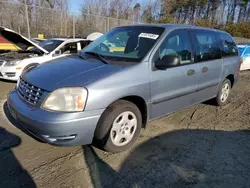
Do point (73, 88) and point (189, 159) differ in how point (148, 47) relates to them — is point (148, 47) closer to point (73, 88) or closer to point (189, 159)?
point (73, 88)

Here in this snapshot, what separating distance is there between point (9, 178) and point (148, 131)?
2.08 meters

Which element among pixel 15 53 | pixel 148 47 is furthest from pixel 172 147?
pixel 15 53

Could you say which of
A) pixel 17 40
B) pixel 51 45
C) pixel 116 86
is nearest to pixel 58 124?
pixel 116 86

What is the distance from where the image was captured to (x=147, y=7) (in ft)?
115

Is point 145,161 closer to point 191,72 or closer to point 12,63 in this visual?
point 191,72

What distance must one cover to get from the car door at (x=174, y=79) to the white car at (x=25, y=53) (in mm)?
3266

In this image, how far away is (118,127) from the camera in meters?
2.83

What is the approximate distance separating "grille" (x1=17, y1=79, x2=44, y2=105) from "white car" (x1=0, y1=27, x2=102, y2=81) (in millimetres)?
2911

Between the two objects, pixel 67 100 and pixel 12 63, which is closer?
pixel 67 100

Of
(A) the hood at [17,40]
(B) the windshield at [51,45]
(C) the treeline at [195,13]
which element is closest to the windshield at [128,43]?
(A) the hood at [17,40]

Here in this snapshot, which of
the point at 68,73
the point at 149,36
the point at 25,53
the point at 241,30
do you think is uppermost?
the point at 241,30

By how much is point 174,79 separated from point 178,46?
58 centimetres

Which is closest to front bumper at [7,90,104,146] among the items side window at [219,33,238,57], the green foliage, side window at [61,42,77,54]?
side window at [219,33,238,57]

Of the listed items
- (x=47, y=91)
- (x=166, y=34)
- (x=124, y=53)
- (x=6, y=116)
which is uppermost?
(x=166, y=34)
